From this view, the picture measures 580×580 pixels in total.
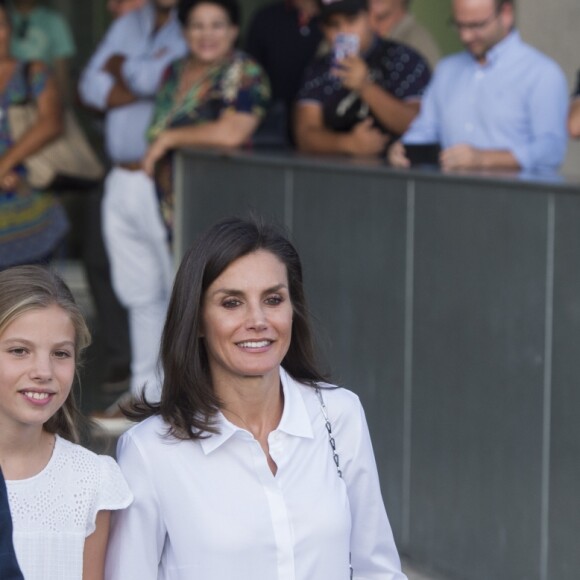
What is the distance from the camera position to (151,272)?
8.48 m

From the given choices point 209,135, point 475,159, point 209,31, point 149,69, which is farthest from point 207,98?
point 475,159

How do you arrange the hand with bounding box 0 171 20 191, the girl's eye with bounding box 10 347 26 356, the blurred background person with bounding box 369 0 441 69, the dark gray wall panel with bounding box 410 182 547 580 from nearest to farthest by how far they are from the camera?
the girl's eye with bounding box 10 347 26 356
the dark gray wall panel with bounding box 410 182 547 580
the blurred background person with bounding box 369 0 441 69
the hand with bounding box 0 171 20 191

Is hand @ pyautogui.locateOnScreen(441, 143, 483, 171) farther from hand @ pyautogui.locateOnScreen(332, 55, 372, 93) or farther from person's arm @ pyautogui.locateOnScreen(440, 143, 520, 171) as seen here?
hand @ pyautogui.locateOnScreen(332, 55, 372, 93)

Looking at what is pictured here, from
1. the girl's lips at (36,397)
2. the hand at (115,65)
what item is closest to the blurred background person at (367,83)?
the hand at (115,65)

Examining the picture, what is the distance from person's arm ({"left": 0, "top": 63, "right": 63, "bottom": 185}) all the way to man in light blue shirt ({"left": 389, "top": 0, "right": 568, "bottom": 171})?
239 centimetres

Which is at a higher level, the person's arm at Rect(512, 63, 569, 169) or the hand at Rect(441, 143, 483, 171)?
the person's arm at Rect(512, 63, 569, 169)

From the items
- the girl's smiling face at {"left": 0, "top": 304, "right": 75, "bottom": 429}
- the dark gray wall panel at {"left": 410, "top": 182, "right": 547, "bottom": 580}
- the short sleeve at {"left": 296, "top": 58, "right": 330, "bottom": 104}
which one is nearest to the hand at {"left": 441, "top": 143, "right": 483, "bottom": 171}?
the dark gray wall panel at {"left": 410, "top": 182, "right": 547, "bottom": 580}

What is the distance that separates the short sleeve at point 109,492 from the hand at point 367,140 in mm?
4504

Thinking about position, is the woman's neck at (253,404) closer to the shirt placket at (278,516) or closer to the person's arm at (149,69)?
the shirt placket at (278,516)

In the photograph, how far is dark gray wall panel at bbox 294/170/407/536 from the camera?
6469mm

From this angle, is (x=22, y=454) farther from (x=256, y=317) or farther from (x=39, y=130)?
(x=39, y=130)

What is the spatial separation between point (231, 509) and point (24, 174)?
18.6 ft

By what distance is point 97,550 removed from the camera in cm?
313

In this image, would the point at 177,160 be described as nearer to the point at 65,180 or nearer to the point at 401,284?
the point at 65,180
